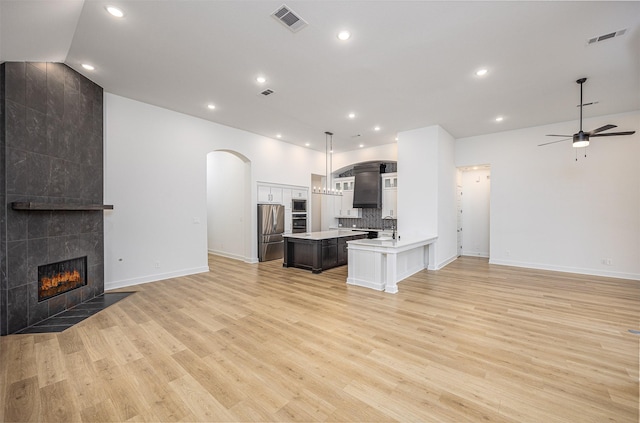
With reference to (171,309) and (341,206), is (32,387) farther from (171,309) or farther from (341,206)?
(341,206)

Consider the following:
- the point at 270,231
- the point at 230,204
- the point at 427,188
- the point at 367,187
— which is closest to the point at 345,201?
the point at 367,187

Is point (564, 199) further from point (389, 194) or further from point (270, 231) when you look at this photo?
point (270, 231)

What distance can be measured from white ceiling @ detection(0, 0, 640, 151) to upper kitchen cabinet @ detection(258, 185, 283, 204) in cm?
239

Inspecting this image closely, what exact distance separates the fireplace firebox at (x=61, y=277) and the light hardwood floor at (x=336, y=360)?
2.42ft

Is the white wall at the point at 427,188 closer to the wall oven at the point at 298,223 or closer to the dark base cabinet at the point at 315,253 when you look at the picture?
the dark base cabinet at the point at 315,253

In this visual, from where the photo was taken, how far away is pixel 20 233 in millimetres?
3193

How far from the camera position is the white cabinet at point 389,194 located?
8.38 m

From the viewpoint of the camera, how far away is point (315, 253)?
6051 millimetres

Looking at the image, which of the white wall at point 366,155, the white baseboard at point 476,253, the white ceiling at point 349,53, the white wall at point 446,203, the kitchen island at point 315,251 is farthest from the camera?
→ the white wall at point 366,155

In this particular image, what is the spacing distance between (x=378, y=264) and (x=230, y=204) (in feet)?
16.9

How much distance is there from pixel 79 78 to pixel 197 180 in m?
2.52

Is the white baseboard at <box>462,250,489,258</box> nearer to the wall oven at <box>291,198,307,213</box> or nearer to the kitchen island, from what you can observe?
the kitchen island

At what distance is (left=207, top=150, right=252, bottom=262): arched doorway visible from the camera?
7.24 meters

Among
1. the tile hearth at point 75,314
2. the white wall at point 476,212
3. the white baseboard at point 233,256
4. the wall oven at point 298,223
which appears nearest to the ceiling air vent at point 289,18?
the tile hearth at point 75,314
